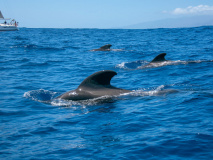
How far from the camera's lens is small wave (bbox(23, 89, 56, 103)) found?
39.2 ft

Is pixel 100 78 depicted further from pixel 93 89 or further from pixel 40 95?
pixel 40 95

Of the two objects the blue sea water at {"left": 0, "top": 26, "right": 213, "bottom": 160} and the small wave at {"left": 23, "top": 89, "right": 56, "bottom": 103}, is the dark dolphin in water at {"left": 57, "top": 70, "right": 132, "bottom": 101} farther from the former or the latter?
the small wave at {"left": 23, "top": 89, "right": 56, "bottom": 103}

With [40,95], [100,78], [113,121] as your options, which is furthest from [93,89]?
[113,121]

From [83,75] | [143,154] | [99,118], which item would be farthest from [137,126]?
[83,75]

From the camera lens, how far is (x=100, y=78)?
36.8 feet

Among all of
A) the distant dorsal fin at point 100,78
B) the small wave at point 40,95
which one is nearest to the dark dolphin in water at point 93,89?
the distant dorsal fin at point 100,78

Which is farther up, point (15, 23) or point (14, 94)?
point (15, 23)

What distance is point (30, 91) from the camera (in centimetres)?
1309

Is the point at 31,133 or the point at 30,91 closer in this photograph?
the point at 31,133

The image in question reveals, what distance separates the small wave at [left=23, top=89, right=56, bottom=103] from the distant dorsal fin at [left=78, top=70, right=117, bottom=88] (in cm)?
164

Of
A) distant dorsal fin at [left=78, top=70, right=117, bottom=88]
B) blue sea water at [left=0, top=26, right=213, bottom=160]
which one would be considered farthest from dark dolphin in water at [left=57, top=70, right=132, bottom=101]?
blue sea water at [left=0, top=26, right=213, bottom=160]

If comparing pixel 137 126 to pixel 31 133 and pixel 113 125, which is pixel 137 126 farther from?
pixel 31 133

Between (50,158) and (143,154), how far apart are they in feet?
6.49

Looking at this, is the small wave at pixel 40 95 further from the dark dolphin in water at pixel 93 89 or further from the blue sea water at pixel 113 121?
the dark dolphin in water at pixel 93 89
